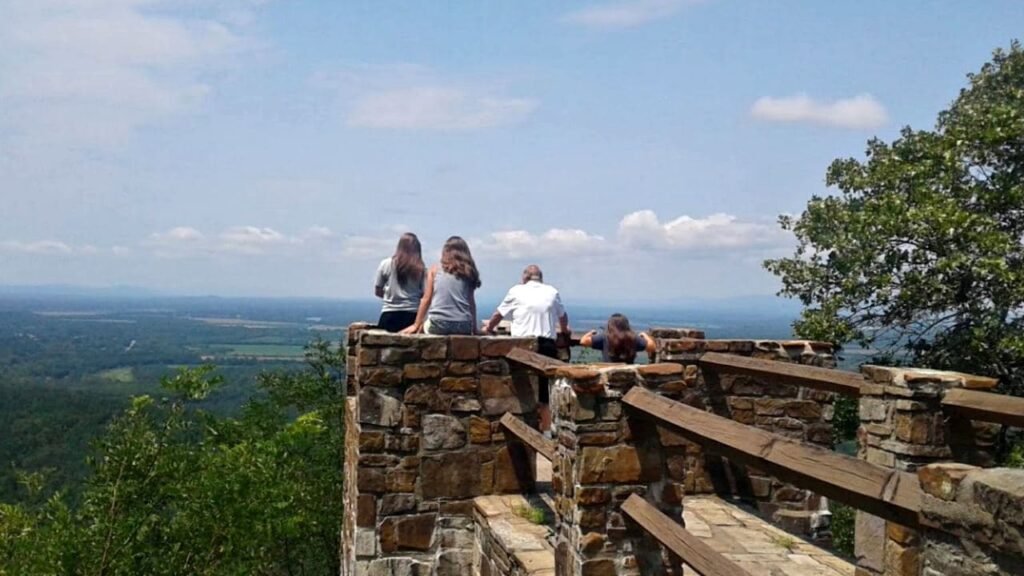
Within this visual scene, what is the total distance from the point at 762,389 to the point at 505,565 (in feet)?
9.52

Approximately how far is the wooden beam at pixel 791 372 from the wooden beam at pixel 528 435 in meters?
1.65

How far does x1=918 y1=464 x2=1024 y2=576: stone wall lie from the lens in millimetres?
1696

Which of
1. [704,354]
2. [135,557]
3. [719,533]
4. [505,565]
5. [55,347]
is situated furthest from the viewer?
[55,347]

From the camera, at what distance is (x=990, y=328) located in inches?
380

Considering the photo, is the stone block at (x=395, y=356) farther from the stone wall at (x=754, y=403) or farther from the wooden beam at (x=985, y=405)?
the wooden beam at (x=985, y=405)

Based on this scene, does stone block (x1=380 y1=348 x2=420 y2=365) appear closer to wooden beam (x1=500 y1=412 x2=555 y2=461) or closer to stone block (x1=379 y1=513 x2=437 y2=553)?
wooden beam (x1=500 y1=412 x2=555 y2=461)

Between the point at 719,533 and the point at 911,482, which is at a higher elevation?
the point at 911,482

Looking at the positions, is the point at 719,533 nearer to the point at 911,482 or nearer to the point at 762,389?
the point at 762,389

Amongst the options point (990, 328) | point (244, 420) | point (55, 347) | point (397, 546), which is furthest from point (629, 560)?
point (55, 347)

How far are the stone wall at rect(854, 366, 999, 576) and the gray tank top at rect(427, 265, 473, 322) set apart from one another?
295cm

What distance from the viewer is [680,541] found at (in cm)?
317

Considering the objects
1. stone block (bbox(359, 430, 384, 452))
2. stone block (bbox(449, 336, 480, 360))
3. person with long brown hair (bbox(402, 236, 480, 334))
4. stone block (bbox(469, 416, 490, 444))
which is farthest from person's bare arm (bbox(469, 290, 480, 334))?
stone block (bbox(359, 430, 384, 452))

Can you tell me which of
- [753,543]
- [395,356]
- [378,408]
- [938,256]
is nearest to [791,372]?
[753,543]

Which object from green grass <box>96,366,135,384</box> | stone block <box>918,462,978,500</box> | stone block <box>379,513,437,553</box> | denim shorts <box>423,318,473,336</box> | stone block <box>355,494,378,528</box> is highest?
denim shorts <box>423,318,473,336</box>
